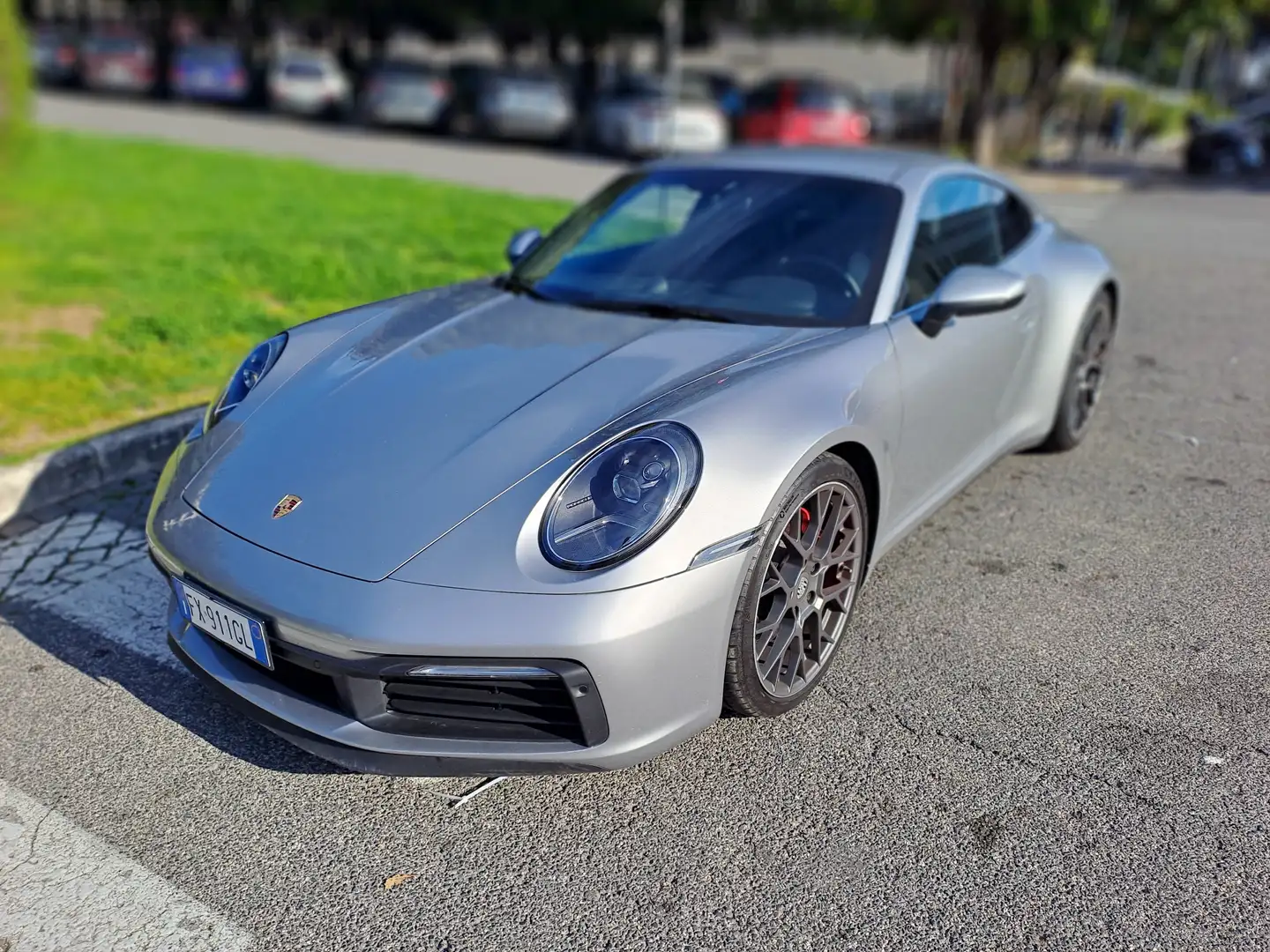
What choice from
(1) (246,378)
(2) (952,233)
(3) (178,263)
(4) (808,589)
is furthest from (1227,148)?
(1) (246,378)

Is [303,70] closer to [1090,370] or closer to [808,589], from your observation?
[1090,370]

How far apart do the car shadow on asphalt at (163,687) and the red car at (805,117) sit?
1627 cm

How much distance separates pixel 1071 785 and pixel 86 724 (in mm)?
2568

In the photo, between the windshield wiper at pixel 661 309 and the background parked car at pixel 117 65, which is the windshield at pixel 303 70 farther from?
the windshield wiper at pixel 661 309

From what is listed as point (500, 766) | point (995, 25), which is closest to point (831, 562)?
→ point (500, 766)

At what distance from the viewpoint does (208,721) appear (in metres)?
2.99

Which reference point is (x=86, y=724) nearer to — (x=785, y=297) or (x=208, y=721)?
(x=208, y=721)

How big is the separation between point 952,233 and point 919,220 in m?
0.31

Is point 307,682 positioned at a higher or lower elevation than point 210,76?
higher

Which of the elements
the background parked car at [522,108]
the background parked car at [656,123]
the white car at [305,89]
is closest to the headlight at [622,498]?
the background parked car at [656,123]

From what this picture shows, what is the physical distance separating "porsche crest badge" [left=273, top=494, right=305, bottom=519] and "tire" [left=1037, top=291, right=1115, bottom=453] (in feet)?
10.7

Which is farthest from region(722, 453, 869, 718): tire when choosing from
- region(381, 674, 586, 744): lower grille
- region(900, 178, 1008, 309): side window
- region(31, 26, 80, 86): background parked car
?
region(31, 26, 80, 86): background parked car

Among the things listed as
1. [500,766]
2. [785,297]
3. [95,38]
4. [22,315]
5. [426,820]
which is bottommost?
[95,38]

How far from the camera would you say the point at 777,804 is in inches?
104
